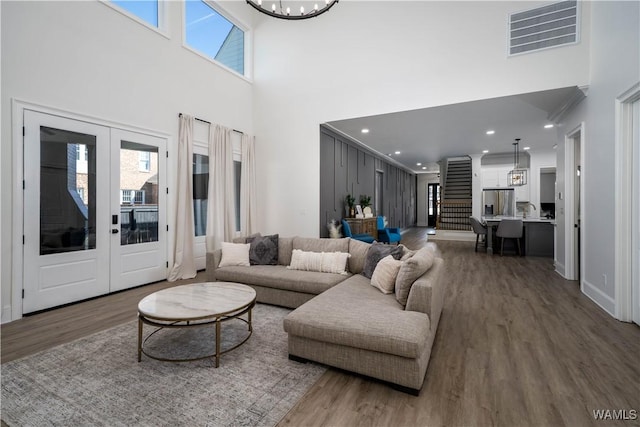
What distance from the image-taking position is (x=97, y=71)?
389 cm

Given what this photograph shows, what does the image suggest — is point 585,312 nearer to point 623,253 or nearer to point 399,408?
point 623,253

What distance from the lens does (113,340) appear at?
104 inches

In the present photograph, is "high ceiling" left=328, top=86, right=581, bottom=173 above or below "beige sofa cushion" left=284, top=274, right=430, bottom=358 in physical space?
above

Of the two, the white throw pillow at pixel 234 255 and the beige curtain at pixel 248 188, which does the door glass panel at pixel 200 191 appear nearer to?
the beige curtain at pixel 248 188

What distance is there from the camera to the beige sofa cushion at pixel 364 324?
1.86 m

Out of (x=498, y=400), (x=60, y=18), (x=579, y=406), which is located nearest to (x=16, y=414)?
(x=498, y=400)

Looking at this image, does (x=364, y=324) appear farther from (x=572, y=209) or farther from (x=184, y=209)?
(x=572, y=209)

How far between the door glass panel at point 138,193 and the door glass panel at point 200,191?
719mm

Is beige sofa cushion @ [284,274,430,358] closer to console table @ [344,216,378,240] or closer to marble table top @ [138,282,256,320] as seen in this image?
marble table top @ [138,282,256,320]

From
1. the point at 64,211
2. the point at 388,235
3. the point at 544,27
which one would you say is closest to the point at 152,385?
the point at 64,211

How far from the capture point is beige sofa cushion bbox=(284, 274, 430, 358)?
6.09ft

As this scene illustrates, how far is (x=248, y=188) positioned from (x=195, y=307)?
4.17 meters

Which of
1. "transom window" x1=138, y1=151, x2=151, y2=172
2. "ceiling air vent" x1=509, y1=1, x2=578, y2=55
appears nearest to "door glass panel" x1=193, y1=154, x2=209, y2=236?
"transom window" x1=138, y1=151, x2=151, y2=172

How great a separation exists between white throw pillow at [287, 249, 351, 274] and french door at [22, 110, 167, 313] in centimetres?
250
